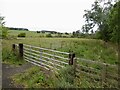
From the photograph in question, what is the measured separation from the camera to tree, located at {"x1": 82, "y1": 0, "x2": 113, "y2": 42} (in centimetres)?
4244

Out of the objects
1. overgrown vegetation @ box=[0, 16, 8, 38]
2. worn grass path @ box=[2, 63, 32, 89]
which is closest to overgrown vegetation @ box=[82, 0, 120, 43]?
overgrown vegetation @ box=[0, 16, 8, 38]

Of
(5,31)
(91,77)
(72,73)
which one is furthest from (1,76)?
(5,31)

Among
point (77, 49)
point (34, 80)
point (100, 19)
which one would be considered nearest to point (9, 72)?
point (34, 80)

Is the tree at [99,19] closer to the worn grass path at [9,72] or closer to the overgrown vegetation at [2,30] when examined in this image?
the overgrown vegetation at [2,30]

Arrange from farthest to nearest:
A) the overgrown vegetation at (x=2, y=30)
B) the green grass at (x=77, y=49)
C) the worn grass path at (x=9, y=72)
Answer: the overgrown vegetation at (x=2, y=30) < the green grass at (x=77, y=49) < the worn grass path at (x=9, y=72)

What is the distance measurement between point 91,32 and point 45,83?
3918cm

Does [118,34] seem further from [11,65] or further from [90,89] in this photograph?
[90,89]

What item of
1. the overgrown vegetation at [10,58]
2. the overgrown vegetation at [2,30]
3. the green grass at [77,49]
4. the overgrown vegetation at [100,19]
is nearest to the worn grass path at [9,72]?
the overgrown vegetation at [10,58]

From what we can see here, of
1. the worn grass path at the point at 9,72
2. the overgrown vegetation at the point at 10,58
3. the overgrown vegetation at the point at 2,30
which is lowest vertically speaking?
the worn grass path at the point at 9,72

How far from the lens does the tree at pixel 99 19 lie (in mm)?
42438

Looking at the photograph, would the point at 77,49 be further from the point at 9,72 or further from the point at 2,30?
the point at 9,72

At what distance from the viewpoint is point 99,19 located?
4500cm

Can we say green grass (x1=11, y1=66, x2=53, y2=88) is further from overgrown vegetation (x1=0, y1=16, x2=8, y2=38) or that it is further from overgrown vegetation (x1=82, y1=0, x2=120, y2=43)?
overgrown vegetation (x1=82, y1=0, x2=120, y2=43)

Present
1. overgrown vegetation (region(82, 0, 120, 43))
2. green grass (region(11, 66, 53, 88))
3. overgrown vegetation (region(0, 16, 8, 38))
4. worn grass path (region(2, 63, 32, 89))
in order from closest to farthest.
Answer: green grass (region(11, 66, 53, 88))
worn grass path (region(2, 63, 32, 89))
overgrown vegetation (region(0, 16, 8, 38))
overgrown vegetation (region(82, 0, 120, 43))
